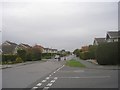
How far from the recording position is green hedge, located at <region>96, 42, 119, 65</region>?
36.6 metres

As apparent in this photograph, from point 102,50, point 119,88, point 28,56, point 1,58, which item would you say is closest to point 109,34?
point 28,56

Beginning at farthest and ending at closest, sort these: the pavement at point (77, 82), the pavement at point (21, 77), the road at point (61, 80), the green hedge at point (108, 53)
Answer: the green hedge at point (108, 53) < the pavement at point (21, 77) < the road at point (61, 80) < the pavement at point (77, 82)

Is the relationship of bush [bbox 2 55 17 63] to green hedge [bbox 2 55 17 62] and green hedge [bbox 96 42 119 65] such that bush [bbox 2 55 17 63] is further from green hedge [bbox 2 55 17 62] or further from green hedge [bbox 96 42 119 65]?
green hedge [bbox 96 42 119 65]

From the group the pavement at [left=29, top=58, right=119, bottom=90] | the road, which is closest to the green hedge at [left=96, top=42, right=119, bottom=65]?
the road

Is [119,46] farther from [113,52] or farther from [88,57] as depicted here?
[88,57]

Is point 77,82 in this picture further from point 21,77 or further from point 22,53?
point 22,53

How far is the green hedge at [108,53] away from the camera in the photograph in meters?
36.6

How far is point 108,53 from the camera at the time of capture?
36.9 m

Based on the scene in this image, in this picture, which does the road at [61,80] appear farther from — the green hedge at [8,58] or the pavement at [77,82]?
the green hedge at [8,58]

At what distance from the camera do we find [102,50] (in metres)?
37.6

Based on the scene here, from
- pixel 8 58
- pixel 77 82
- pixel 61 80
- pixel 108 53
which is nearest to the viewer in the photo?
pixel 77 82

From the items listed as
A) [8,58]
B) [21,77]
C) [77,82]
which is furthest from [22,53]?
[77,82]

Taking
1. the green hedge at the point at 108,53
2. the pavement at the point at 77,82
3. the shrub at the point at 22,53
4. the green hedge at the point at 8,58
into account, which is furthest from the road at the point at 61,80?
the shrub at the point at 22,53

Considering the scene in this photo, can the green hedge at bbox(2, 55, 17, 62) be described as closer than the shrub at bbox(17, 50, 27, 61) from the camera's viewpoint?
Yes
